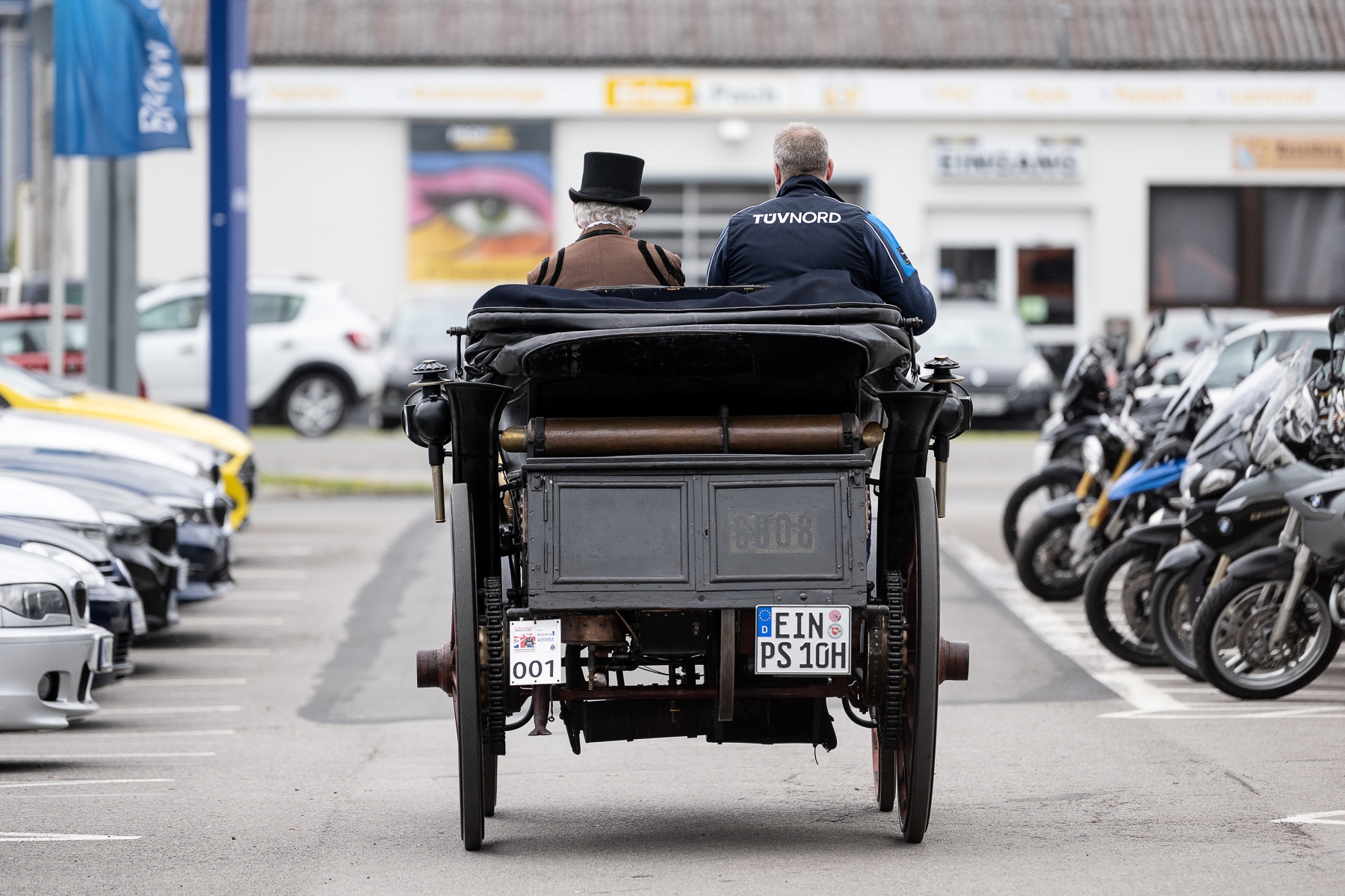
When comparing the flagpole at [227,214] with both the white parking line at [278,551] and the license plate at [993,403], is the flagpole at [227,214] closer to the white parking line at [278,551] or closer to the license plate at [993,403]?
the white parking line at [278,551]

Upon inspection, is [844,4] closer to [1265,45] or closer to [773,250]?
[1265,45]

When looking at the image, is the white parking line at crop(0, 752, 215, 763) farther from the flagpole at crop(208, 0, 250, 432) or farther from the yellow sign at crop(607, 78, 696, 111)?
the yellow sign at crop(607, 78, 696, 111)

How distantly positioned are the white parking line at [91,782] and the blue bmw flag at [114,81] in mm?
9937

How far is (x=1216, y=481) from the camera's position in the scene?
9.38 meters

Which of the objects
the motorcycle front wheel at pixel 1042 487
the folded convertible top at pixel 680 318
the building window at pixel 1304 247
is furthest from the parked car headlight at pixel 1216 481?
the building window at pixel 1304 247

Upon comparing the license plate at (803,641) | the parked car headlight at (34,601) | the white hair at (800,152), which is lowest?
the parked car headlight at (34,601)

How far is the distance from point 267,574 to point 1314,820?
9.30m

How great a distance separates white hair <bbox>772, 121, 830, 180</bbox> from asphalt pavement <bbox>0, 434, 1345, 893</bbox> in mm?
2093

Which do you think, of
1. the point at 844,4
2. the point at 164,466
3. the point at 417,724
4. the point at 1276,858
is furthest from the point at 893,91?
the point at 1276,858

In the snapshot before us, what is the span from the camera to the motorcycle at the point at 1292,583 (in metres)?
8.78

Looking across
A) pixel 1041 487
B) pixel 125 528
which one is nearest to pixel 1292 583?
pixel 1041 487

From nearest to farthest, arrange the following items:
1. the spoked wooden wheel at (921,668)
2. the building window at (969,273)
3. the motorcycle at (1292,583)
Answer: the spoked wooden wheel at (921,668) < the motorcycle at (1292,583) < the building window at (969,273)

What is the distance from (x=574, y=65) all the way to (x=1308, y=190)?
12.3 metres

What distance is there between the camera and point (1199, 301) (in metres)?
35.1
